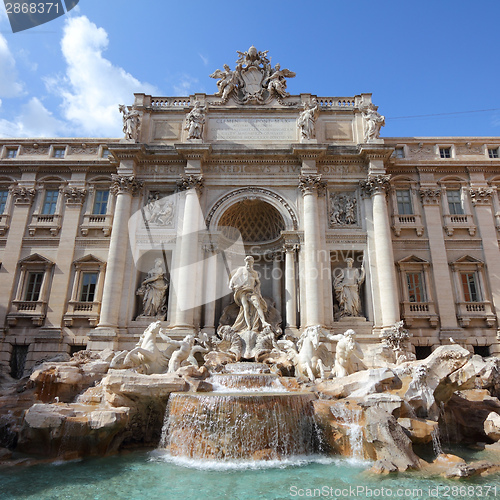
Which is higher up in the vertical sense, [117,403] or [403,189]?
[403,189]

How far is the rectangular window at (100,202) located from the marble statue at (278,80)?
10.7 m

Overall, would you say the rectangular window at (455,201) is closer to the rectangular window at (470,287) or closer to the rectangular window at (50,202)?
the rectangular window at (470,287)

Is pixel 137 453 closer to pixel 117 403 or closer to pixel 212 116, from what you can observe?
pixel 117 403

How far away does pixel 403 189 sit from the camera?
21.1 metres

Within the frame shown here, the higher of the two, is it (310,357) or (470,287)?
(470,287)

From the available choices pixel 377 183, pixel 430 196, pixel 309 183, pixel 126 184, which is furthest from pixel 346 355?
pixel 126 184

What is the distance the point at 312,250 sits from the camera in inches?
732

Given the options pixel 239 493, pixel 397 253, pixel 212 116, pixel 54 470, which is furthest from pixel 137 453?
pixel 212 116

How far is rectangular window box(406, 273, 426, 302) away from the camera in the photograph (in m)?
19.3

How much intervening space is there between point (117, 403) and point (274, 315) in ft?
30.7

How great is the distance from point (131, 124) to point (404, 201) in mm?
14951

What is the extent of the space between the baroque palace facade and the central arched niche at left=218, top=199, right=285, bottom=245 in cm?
8

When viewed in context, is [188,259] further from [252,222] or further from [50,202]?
[50,202]

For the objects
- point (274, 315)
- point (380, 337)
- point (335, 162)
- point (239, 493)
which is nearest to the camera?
point (239, 493)
